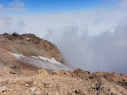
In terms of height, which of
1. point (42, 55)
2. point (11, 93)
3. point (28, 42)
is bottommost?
point (11, 93)

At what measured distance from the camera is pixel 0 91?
7.23 m

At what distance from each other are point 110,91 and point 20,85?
488cm

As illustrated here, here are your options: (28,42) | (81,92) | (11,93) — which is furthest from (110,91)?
(28,42)

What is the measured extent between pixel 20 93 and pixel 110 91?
4.85 metres

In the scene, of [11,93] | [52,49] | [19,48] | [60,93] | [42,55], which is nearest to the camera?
[11,93]

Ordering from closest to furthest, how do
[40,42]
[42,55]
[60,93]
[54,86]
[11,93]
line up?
1. [11,93]
2. [60,93]
3. [54,86]
4. [42,55]
5. [40,42]

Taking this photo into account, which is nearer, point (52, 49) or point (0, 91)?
point (0, 91)

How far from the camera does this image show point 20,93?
23.8 feet

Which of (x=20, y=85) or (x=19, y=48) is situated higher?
(x=19, y=48)

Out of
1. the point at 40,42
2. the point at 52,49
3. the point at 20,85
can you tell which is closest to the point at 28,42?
the point at 40,42

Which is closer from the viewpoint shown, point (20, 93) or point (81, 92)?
point (20, 93)

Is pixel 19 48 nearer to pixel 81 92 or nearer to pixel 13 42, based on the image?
pixel 13 42

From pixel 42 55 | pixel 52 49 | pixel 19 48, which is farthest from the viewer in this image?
pixel 52 49

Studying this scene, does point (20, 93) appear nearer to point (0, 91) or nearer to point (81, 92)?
point (0, 91)
